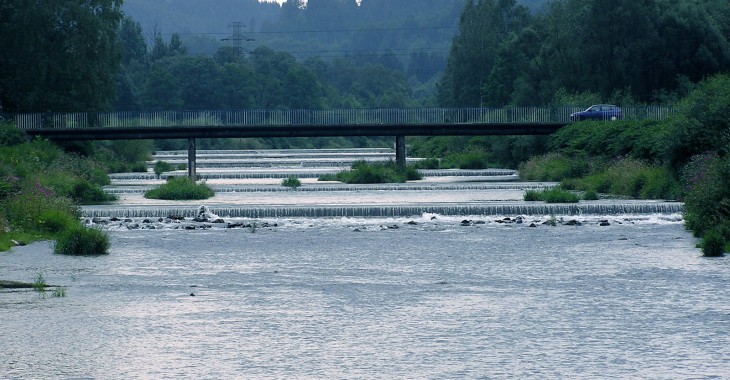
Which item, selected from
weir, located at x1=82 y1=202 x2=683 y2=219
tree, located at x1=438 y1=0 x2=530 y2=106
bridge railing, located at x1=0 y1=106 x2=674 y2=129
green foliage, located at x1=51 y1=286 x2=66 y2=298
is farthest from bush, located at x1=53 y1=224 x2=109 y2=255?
tree, located at x1=438 y1=0 x2=530 y2=106

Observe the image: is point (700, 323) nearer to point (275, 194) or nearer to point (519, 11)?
point (275, 194)

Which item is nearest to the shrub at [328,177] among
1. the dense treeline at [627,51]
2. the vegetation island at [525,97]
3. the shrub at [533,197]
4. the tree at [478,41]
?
the vegetation island at [525,97]

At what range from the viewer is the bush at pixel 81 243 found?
35000 mm

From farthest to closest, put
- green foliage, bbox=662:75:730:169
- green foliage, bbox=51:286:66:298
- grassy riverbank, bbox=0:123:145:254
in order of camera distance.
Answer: green foliage, bbox=662:75:730:169, grassy riverbank, bbox=0:123:145:254, green foliage, bbox=51:286:66:298

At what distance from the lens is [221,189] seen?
2500 inches

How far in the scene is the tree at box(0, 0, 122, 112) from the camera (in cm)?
8631

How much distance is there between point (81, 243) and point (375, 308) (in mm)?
13206

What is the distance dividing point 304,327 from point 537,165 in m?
54.3

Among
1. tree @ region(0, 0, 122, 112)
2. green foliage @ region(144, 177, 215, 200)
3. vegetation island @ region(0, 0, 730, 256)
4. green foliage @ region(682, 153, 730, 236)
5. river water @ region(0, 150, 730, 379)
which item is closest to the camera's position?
river water @ region(0, 150, 730, 379)

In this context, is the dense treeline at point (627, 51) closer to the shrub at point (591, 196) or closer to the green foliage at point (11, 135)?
the shrub at point (591, 196)

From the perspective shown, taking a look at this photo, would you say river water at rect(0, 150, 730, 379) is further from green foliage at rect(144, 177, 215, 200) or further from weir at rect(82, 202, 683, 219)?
green foliage at rect(144, 177, 215, 200)

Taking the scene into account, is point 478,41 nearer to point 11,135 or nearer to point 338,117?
point 338,117

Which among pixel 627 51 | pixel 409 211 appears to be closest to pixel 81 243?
pixel 409 211

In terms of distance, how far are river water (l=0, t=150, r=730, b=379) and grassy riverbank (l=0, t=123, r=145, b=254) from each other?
2.79 feet
